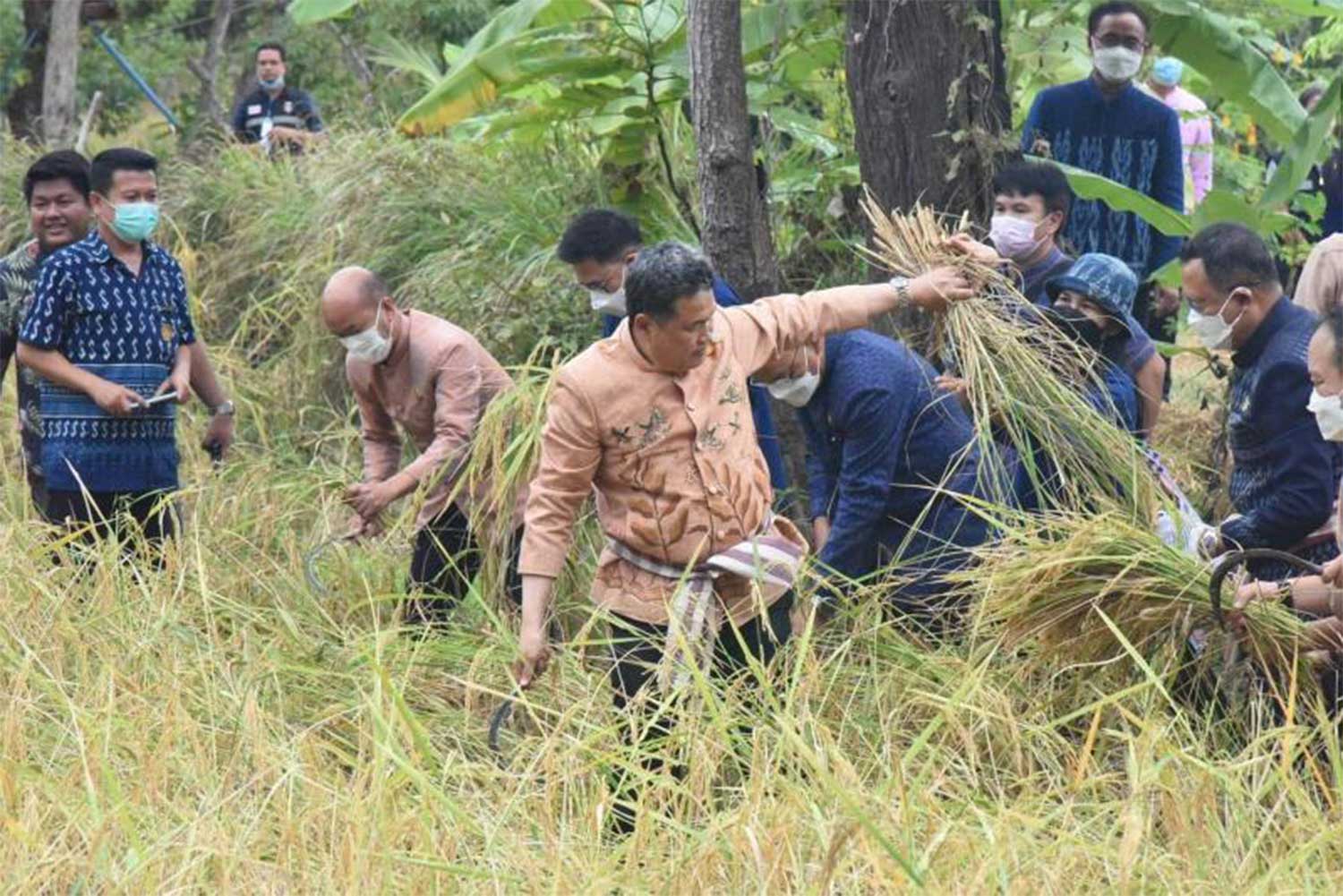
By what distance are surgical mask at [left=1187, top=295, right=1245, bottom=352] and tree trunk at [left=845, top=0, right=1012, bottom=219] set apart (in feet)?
6.67

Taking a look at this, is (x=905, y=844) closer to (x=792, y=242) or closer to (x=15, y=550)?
(x=15, y=550)

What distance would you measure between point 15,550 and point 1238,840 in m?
4.46

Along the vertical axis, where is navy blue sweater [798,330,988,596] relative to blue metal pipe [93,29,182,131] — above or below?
above

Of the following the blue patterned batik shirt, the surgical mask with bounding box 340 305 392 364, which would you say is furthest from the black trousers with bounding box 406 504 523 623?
the blue patterned batik shirt

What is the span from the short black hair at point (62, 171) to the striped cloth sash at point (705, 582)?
3446 millimetres

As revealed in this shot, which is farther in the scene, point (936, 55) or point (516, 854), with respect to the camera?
point (936, 55)

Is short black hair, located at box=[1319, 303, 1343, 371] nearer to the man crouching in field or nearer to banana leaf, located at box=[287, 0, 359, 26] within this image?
the man crouching in field

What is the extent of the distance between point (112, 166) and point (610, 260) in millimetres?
1937

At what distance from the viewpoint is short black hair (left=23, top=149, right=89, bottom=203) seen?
27.4ft

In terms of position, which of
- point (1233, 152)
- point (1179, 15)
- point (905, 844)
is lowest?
point (1233, 152)

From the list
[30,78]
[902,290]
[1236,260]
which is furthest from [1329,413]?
[30,78]

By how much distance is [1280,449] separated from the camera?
607cm

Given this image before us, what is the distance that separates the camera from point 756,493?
5.90 meters

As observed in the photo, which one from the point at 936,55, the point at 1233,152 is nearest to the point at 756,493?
the point at 936,55
